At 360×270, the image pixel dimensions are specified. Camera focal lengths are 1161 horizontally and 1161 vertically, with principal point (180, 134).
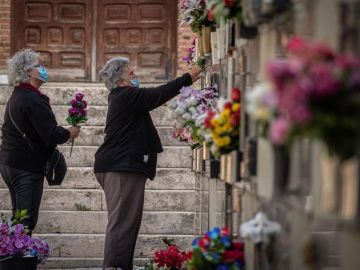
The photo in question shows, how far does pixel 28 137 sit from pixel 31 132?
0.05 m

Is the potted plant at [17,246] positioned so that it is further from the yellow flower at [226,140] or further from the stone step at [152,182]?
the stone step at [152,182]

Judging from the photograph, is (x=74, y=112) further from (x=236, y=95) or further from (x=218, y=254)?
(x=218, y=254)

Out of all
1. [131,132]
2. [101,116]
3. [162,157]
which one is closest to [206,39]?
[131,132]

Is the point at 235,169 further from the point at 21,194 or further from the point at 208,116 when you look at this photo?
the point at 21,194

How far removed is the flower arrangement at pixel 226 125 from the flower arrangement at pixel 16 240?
10.6 feet

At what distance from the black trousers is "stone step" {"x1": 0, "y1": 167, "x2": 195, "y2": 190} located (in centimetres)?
344

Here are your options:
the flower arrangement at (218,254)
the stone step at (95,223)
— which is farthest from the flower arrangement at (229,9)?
the stone step at (95,223)

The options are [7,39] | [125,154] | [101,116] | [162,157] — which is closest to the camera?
[125,154]

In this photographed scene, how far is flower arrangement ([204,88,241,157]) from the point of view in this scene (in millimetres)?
7301

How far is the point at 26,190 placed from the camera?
10492mm

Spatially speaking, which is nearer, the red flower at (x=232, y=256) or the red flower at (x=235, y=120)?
the red flower at (x=232, y=256)

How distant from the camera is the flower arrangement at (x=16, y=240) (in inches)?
402

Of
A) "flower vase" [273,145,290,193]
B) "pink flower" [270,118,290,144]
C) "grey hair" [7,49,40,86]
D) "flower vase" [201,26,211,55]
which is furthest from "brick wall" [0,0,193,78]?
"pink flower" [270,118,290,144]

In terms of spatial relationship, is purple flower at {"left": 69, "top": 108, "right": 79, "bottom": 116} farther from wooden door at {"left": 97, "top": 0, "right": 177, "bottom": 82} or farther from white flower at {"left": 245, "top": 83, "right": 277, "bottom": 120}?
white flower at {"left": 245, "top": 83, "right": 277, "bottom": 120}
